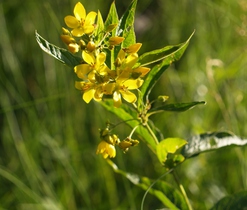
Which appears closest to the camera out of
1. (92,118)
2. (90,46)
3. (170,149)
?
(90,46)

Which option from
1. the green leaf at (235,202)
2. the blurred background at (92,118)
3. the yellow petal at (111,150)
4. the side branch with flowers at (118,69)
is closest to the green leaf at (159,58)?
the side branch with flowers at (118,69)

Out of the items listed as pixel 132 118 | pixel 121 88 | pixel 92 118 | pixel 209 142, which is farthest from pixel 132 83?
pixel 92 118

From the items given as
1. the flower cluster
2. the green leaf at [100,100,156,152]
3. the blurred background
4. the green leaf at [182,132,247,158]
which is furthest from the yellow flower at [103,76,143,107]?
the blurred background

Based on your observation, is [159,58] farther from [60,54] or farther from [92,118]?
[92,118]

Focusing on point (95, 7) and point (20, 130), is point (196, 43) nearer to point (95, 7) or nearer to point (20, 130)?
point (95, 7)

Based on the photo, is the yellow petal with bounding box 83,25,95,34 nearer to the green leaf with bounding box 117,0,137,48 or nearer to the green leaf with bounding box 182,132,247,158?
the green leaf with bounding box 117,0,137,48
